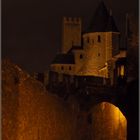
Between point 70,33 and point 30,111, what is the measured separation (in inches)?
1866

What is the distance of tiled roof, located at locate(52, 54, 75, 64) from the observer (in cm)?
6034

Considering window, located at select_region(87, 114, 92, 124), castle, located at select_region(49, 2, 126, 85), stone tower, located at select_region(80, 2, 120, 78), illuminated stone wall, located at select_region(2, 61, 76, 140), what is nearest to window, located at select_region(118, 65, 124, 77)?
window, located at select_region(87, 114, 92, 124)

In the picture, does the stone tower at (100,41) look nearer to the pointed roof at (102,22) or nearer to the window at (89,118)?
the pointed roof at (102,22)

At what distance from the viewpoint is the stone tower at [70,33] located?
219 ft

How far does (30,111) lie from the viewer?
22047 mm

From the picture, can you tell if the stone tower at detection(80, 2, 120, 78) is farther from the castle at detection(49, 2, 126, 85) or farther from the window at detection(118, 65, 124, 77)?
the window at detection(118, 65, 124, 77)

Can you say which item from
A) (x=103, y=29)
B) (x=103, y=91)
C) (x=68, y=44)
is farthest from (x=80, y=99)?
(x=68, y=44)

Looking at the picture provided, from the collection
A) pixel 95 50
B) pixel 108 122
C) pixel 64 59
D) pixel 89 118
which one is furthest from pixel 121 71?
pixel 64 59

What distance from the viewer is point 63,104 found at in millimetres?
27156

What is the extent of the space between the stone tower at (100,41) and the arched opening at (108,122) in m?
25.2

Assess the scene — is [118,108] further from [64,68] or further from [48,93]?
[64,68]

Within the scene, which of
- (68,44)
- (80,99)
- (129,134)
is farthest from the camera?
(68,44)

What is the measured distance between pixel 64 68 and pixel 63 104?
32.3 metres

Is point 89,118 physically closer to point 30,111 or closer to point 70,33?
point 30,111
